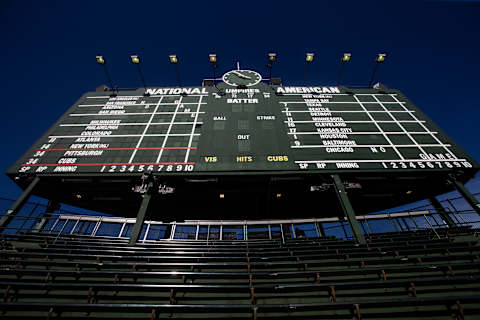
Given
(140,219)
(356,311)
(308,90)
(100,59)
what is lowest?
(356,311)

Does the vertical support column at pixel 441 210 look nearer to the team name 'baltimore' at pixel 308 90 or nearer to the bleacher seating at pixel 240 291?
the bleacher seating at pixel 240 291

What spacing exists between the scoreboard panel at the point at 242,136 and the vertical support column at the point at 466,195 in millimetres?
769

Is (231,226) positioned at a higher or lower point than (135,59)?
lower

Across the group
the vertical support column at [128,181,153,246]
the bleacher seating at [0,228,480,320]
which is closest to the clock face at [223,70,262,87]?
the vertical support column at [128,181,153,246]

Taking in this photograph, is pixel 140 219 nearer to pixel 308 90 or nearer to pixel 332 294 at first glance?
pixel 332 294

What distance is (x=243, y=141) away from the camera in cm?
1023

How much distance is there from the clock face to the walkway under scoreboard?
1696 millimetres

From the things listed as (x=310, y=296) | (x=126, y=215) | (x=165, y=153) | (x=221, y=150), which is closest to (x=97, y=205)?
(x=126, y=215)

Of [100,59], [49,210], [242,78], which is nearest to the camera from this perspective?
[49,210]

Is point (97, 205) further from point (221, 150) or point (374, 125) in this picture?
point (374, 125)

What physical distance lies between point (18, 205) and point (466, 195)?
20.0 meters

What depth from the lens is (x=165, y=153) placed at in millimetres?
9688

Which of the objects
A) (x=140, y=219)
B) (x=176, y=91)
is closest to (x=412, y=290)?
(x=140, y=219)

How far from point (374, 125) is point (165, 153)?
1112cm
